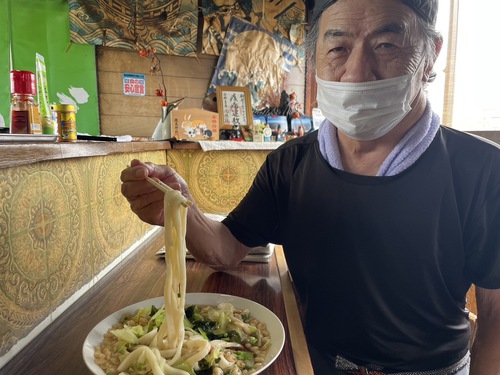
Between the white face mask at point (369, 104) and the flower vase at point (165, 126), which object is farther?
the flower vase at point (165, 126)

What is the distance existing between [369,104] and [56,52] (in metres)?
3.05

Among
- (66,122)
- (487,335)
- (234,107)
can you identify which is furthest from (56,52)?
(487,335)

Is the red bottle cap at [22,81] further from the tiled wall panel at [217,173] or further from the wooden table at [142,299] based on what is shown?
the tiled wall panel at [217,173]

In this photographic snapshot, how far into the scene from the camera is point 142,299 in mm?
1062

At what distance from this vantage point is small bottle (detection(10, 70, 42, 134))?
102 centimetres

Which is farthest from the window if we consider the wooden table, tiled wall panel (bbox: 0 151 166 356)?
tiled wall panel (bbox: 0 151 166 356)

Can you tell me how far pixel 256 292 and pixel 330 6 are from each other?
0.96m

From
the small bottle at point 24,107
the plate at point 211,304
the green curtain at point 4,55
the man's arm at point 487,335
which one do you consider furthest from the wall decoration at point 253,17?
the man's arm at point 487,335

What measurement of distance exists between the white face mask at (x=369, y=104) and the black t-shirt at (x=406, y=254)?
0.47 ft

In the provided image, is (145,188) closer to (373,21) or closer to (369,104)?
(369,104)

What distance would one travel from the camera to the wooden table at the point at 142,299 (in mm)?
744

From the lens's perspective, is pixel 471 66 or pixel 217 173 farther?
pixel 471 66

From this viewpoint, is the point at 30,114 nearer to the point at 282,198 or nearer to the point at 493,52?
the point at 282,198

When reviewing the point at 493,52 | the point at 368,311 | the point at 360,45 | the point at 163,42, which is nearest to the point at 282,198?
the point at 368,311
